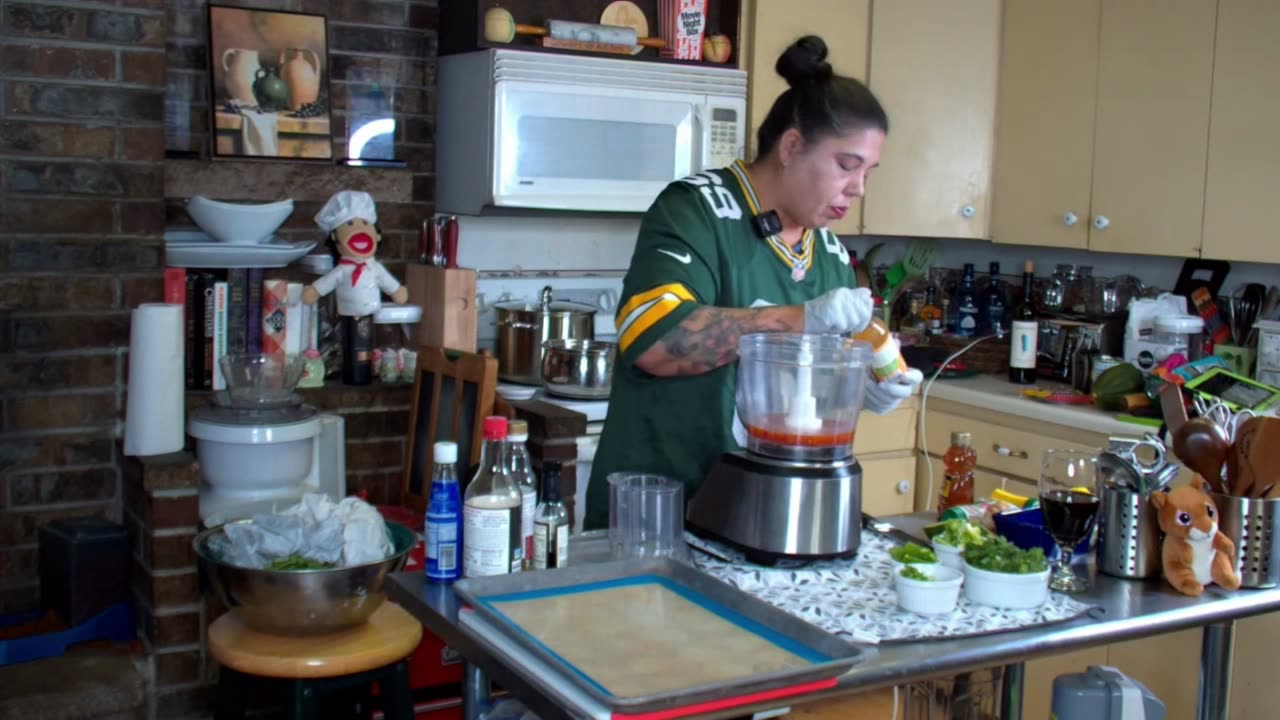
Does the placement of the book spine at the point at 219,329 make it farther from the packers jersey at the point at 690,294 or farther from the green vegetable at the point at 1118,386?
the green vegetable at the point at 1118,386

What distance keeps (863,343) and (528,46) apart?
6.94 feet

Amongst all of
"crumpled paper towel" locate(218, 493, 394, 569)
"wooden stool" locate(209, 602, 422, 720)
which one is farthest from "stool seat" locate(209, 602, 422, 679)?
"crumpled paper towel" locate(218, 493, 394, 569)

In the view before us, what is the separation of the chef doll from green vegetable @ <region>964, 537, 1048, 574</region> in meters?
1.95

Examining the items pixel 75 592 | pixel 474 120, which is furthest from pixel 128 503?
pixel 474 120

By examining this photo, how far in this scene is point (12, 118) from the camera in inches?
114

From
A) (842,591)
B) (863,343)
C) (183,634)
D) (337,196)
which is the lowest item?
(183,634)

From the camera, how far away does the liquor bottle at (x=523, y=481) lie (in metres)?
1.73

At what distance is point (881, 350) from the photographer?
75.5 inches

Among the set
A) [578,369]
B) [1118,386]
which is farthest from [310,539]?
Answer: [1118,386]

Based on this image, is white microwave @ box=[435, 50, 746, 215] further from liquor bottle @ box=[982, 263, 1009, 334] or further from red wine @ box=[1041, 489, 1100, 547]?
red wine @ box=[1041, 489, 1100, 547]

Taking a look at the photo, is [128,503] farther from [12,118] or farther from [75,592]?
[12,118]

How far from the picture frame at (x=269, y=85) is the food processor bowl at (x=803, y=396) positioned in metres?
1.90

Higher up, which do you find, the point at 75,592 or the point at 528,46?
the point at 528,46

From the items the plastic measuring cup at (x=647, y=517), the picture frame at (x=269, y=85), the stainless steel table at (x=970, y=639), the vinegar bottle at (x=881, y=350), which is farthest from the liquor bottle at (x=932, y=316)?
the plastic measuring cup at (x=647, y=517)
